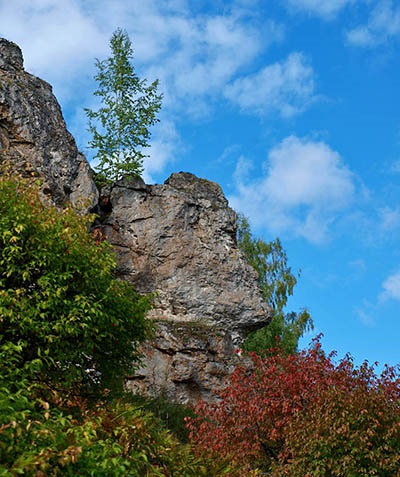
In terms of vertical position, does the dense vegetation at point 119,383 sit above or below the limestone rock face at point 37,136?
below

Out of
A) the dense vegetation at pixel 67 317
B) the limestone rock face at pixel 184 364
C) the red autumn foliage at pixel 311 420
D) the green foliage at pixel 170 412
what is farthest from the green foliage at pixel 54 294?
the limestone rock face at pixel 184 364

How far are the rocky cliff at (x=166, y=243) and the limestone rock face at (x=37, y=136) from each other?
0.04 meters

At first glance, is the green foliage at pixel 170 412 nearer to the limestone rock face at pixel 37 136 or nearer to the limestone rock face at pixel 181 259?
the limestone rock face at pixel 181 259

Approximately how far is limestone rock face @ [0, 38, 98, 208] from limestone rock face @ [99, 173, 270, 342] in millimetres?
2249

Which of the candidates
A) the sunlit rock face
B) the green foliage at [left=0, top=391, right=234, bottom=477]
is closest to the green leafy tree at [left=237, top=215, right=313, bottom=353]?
the sunlit rock face

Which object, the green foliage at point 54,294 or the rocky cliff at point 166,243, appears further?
the rocky cliff at point 166,243

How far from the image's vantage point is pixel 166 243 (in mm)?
26438

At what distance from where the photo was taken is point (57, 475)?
623 centimetres

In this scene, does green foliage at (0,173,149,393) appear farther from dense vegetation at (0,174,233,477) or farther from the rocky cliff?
the rocky cliff

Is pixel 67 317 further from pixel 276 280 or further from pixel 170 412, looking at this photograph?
pixel 276 280

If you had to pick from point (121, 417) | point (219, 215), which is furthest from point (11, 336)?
point (219, 215)

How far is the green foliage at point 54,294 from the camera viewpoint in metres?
11.3

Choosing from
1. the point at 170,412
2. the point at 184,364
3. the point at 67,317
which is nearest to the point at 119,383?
the point at 67,317

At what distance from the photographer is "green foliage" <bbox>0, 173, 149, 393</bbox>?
11305 mm
